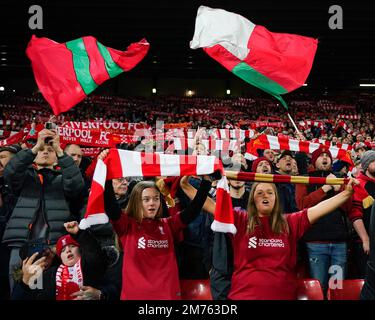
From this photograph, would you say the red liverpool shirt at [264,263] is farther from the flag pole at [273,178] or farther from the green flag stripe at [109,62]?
the green flag stripe at [109,62]

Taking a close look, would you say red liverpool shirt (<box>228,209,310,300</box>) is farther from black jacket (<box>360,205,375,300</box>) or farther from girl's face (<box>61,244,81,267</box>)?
girl's face (<box>61,244,81,267</box>)

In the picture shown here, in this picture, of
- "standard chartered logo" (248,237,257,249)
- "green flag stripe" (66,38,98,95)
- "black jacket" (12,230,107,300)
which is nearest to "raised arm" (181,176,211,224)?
"standard chartered logo" (248,237,257,249)

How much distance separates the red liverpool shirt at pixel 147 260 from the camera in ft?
11.8

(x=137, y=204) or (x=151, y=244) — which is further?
(x=137, y=204)

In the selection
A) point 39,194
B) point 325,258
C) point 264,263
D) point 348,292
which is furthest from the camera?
point 325,258

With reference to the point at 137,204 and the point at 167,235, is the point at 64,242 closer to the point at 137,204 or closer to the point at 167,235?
the point at 137,204

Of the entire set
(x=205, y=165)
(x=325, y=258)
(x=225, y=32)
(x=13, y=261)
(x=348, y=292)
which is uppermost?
(x=225, y=32)

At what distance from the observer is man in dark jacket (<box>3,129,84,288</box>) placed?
4227 mm

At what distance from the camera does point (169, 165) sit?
12.5ft

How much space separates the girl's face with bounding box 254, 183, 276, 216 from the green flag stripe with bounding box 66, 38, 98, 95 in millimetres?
2495

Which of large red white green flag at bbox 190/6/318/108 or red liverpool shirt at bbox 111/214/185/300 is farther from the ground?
large red white green flag at bbox 190/6/318/108

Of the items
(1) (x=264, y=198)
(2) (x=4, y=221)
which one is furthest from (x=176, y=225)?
A: (2) (x=4, y=221)

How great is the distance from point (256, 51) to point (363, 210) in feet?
7.39

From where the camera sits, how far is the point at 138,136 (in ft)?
32.1
